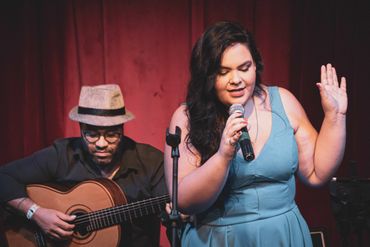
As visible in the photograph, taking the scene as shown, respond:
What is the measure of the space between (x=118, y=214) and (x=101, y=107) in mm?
628

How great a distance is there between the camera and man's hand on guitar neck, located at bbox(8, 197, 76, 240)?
9.39ft

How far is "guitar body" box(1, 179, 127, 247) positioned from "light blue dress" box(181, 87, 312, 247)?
1.08 metres

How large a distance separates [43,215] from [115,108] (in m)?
0.74

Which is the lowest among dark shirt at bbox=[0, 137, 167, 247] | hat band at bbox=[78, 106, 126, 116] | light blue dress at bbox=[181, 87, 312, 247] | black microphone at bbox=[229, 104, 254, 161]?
dark shirt at bbox=[0, 137, 167, 247]

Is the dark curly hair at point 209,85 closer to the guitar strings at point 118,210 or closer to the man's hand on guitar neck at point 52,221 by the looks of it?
A: the guitar strings at point 118,210

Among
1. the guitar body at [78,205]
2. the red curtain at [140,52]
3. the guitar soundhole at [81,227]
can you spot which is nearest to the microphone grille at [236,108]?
the guitar body at [78,205]

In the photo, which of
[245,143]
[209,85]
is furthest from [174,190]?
[209,85]

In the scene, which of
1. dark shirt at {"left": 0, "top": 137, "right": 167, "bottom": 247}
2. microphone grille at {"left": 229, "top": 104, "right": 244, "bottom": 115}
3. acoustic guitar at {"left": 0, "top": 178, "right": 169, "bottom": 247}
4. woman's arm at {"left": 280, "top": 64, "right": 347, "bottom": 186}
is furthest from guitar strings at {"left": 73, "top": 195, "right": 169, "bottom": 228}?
microphone grille at {"left": 229, "top": 104, "right": 244, "bottom": 115}

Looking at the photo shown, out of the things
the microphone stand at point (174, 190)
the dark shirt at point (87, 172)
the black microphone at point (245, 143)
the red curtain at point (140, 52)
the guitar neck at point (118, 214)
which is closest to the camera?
the black microphone at point (245, 143)

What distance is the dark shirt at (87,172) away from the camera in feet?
9.83

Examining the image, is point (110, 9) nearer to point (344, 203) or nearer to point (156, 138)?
point (156, 138)

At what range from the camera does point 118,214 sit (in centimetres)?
288

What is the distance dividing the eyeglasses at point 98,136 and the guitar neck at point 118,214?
0.39m

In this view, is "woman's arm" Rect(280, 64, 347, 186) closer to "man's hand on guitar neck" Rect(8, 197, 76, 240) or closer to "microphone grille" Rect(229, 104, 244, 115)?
"microphone grille" Rect(229, 104, 244, 115)
